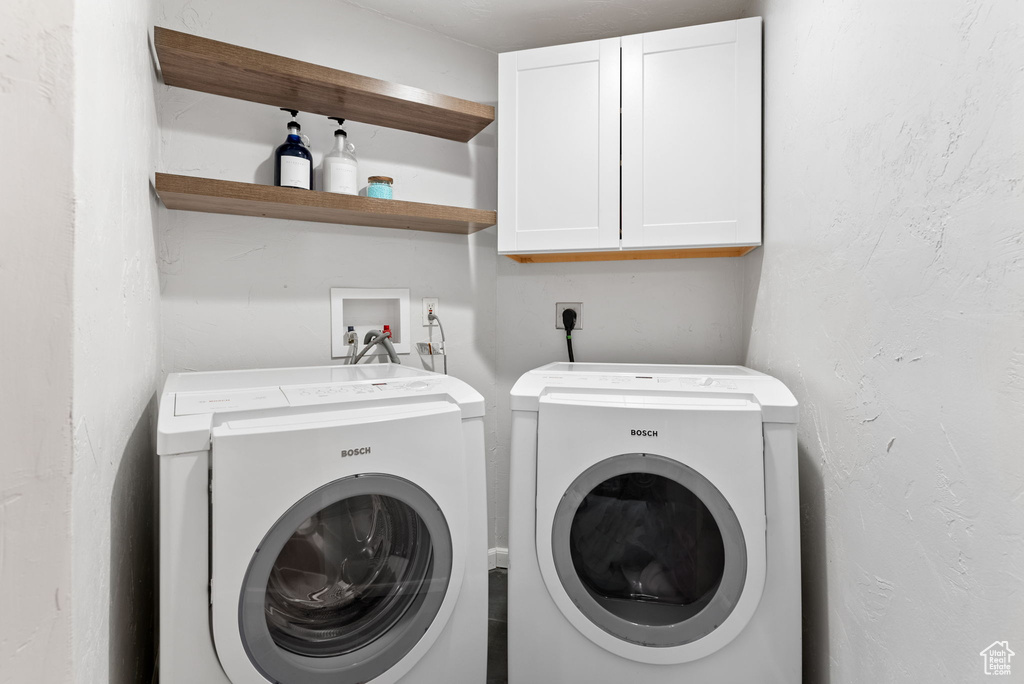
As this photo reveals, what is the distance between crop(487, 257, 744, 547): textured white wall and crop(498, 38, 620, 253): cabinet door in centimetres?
35

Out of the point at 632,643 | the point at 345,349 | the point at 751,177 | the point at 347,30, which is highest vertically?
the point at 347,30

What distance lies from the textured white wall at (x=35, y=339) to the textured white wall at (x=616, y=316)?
5.13ft

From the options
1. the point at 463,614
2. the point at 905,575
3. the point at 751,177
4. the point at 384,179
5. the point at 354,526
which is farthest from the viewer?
the point at 384,179

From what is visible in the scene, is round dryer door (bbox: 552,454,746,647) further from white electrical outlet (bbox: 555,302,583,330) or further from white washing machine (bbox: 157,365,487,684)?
white electrical outlet (bbox: 555,302,583,330)

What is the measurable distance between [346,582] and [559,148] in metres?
1.42

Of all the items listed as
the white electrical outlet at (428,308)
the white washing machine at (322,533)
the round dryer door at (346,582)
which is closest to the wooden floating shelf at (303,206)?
the white electrical outlet at (428,308)

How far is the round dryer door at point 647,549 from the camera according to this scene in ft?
3.77

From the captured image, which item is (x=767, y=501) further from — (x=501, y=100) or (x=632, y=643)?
(x=501, y=100)

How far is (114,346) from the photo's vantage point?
0.88 metres

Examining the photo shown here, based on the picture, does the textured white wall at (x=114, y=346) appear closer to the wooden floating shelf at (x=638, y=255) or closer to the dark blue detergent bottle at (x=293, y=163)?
the dark blue detergent bottle at (x=293, y=163)

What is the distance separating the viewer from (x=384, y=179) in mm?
1663

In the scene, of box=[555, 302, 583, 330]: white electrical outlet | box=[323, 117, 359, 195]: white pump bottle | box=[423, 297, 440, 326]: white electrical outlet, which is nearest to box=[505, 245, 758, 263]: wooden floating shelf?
box=[555, 302, 583, 330]: white electrical outlet

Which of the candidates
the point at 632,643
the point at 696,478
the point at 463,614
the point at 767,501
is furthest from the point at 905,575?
the point at 463,614

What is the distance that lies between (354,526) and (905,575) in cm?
104
